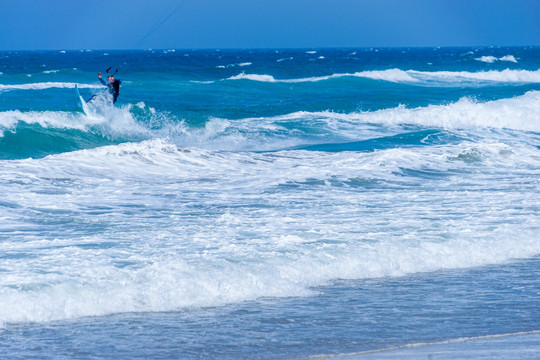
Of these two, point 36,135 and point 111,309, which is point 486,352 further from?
point 36,135

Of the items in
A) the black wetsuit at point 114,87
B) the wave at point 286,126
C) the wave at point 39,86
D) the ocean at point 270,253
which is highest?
the wave at point 39,86

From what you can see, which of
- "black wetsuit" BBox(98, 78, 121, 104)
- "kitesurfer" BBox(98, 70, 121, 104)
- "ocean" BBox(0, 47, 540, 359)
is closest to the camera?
"ocean" BBox(0, 47, 540, 359)

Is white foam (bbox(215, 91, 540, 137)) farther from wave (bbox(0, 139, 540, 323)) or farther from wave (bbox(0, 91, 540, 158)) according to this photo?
wave (bbox(0, 139, 540, 323))

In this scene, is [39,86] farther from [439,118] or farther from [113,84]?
[439,118]

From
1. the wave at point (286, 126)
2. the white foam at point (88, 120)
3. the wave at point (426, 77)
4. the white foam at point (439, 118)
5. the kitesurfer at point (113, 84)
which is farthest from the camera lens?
the wave at point (426, 77)

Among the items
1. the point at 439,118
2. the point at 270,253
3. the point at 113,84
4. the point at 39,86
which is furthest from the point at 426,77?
the point at 270,253

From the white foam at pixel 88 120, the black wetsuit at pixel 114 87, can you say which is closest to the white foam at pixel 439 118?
the white foam at pixel 88 120

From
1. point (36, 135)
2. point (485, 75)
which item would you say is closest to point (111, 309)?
point (36, 135)

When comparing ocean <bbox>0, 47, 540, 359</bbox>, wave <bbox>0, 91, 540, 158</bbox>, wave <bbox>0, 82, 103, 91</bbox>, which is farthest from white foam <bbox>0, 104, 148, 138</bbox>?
wave <bbox>0, 82, 103, 91</bbox>

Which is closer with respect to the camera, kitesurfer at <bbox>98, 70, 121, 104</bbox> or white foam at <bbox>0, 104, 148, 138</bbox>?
white foam at <bbox>0, 104, 148, 138</bbox>

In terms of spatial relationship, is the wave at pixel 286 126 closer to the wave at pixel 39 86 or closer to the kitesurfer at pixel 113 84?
the kitesurfer at pixel 113 84

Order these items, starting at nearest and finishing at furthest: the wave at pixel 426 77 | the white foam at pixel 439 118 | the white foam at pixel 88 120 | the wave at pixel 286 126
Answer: the wave at pixel 286 126, the white foam at pixel 88 120, the white foam at pixel 439 118, the wave at pixel 426 77

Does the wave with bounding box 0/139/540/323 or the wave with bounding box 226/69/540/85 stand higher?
the wave with bounding box 226/69/540/85

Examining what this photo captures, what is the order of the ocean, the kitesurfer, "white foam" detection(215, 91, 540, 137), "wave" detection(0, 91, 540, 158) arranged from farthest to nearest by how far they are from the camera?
1. "white foam" detection(215, 91, 540, 137)
2. the kitesurfer
3. "wave" detection(0, 91, 540, 158)
4. the ocean
